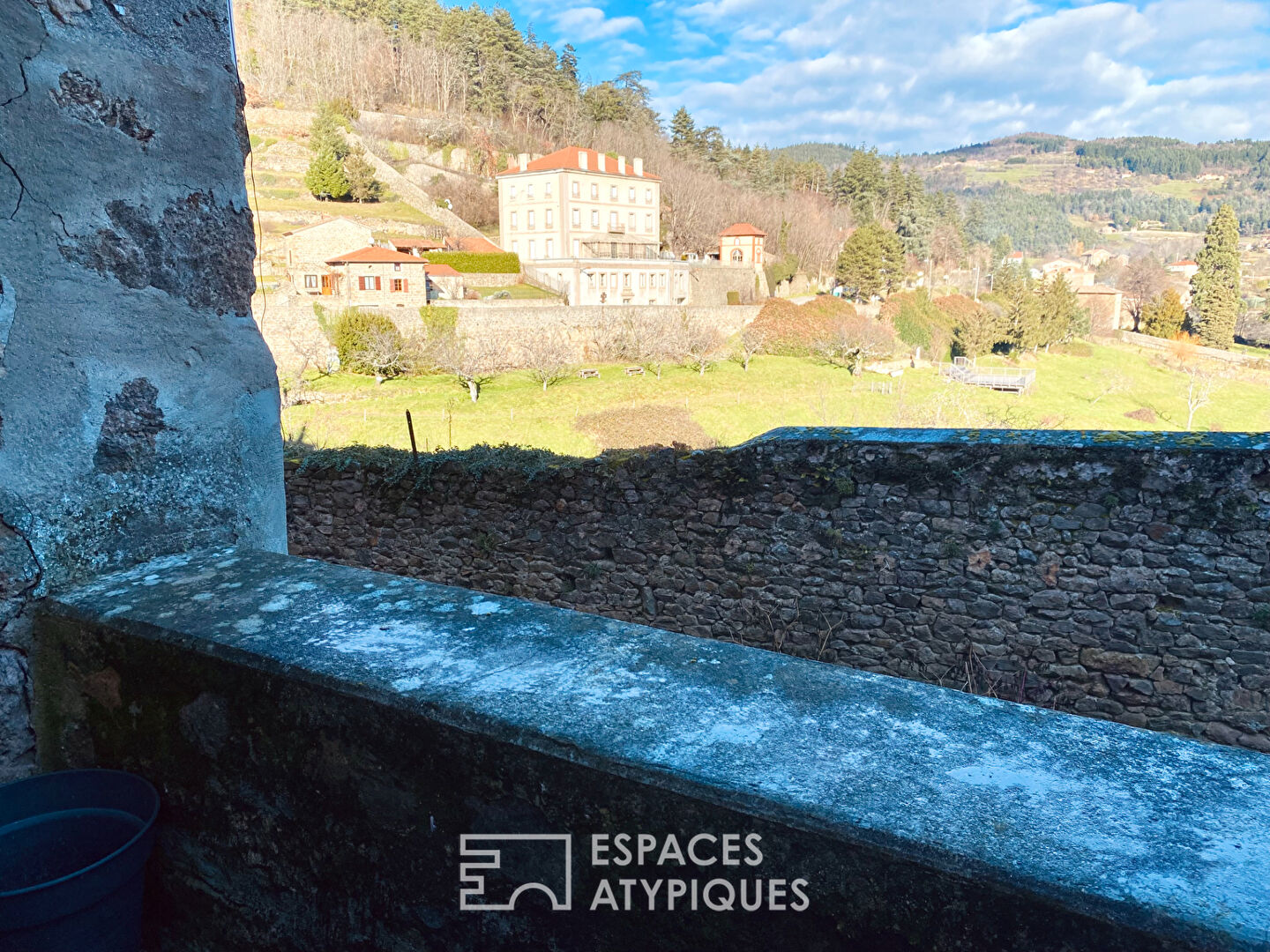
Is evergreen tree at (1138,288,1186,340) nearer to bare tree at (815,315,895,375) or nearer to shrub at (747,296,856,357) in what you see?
shrub at (747,296,856,357)

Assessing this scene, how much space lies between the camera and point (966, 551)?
570 centimetres

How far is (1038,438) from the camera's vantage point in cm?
550

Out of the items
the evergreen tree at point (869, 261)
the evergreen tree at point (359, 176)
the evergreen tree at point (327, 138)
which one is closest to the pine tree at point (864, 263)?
the evergreen tree at point (869, 261)

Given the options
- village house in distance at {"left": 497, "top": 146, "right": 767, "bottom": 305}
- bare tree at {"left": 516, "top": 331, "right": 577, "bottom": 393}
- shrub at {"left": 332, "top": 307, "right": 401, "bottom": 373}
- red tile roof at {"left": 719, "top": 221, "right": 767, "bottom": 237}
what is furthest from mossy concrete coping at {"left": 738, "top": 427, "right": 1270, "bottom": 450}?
red tile roof at {"left": 719, "top": 221, "right": 767, "bottom": 237}

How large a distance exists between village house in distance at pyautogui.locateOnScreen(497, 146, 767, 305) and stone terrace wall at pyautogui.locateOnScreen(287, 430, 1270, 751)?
37579 millimetres

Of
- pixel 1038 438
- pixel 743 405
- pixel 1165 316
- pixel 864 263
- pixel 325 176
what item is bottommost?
pixel 743 405

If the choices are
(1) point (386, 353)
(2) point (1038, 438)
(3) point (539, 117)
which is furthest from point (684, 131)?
(2) point (1038, 438)

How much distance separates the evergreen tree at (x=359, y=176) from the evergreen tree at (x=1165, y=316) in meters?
53.1

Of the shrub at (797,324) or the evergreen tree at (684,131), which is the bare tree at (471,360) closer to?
the shrub at (797,324)

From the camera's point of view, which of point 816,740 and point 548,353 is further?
point 548,353

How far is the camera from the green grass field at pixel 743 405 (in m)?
21.7

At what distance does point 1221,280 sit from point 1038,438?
52.8 meters

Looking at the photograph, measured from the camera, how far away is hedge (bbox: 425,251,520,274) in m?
42.2

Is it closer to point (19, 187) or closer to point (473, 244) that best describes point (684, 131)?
point (473, 244)
